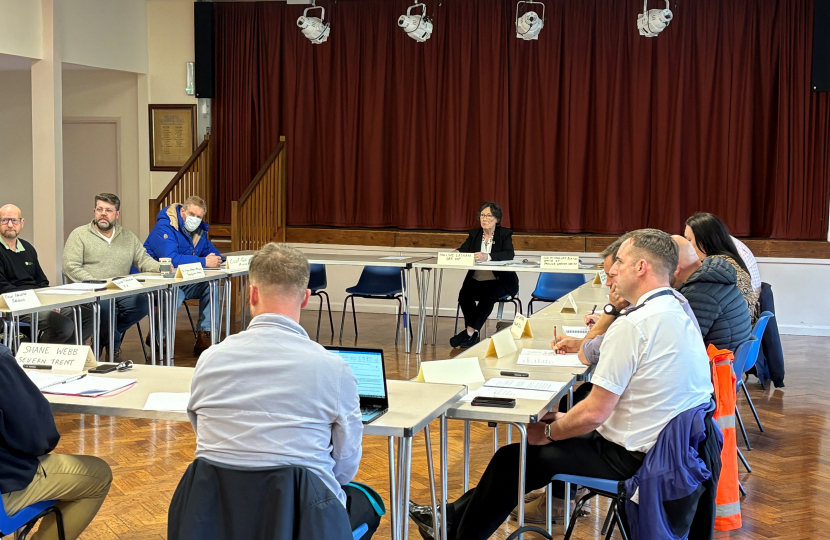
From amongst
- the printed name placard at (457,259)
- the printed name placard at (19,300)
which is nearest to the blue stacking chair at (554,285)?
the printed name placard at (457,259)

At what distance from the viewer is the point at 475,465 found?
420 centimetres

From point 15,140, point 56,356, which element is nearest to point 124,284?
point 56,356

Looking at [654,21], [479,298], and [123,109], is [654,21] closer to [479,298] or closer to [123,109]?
[479,298]

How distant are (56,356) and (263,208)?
5.90 metres

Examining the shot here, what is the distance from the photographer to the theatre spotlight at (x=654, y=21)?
7383 mm

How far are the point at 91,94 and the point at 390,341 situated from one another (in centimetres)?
525

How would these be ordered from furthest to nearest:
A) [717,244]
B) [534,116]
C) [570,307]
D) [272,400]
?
[534,116] < [570,307] < [717,244] < [272,400]

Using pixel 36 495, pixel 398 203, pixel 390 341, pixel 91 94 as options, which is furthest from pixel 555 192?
pixel 36 495

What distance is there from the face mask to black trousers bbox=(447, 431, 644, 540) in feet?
15.2

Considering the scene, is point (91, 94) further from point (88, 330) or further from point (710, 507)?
point (710, 507)

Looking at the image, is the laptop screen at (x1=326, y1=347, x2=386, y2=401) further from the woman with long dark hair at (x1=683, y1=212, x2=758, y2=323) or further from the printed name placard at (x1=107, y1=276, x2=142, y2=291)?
the printed name placard at (x1=107, y1=276, x2=142, y2=291)

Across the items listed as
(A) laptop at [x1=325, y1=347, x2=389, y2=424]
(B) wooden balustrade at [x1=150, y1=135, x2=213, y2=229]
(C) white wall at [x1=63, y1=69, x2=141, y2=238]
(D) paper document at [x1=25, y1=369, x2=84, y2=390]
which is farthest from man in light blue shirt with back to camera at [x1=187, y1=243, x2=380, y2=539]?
(C) white wall at [x1=63, y1=69, x2=141, y2=238]

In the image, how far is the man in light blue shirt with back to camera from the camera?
6.21ft

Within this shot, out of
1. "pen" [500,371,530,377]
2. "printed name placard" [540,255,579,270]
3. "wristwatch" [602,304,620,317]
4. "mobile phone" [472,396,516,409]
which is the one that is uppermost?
"wristwatch" [602,304,620,317]
